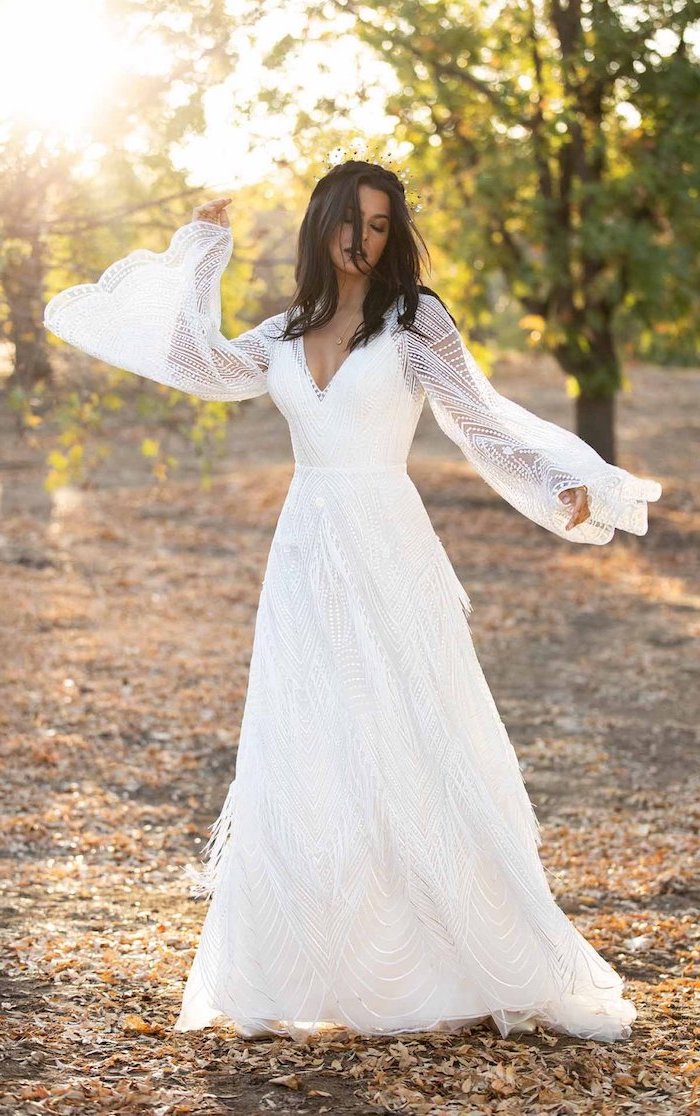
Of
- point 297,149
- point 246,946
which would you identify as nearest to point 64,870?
point 246,946

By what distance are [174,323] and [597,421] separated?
1115 centimetres

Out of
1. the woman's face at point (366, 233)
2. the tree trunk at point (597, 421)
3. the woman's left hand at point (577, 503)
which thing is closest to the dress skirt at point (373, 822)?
the woman's left hand at point (577, 503)

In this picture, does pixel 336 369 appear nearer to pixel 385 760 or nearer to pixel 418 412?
pixel 418 412

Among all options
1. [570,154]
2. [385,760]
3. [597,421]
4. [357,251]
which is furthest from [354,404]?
[597,421]

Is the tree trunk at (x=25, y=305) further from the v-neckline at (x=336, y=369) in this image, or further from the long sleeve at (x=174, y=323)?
the v-neckline at (x=336, y=369)

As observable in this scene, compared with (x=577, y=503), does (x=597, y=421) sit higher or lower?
higher

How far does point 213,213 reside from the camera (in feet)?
13.3

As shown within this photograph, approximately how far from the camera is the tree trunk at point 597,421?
14586mm

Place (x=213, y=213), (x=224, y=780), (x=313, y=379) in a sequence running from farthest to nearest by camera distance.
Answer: (x=224, y=780) < (x=213, y=213) < (x=313, y=379)

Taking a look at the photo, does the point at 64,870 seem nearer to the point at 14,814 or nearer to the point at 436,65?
the point at 14,814

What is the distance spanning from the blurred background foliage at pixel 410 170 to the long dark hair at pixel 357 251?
256 millimetres

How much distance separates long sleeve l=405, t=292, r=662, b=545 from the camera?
11.3 feet

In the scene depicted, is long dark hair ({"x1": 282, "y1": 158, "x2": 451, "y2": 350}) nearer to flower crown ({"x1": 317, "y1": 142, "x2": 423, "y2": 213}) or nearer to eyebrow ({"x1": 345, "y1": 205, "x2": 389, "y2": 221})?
eyebrow ({"x1": 345, "y1": 205, "x2": 389, "y2": 221})

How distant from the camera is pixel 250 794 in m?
3.55
